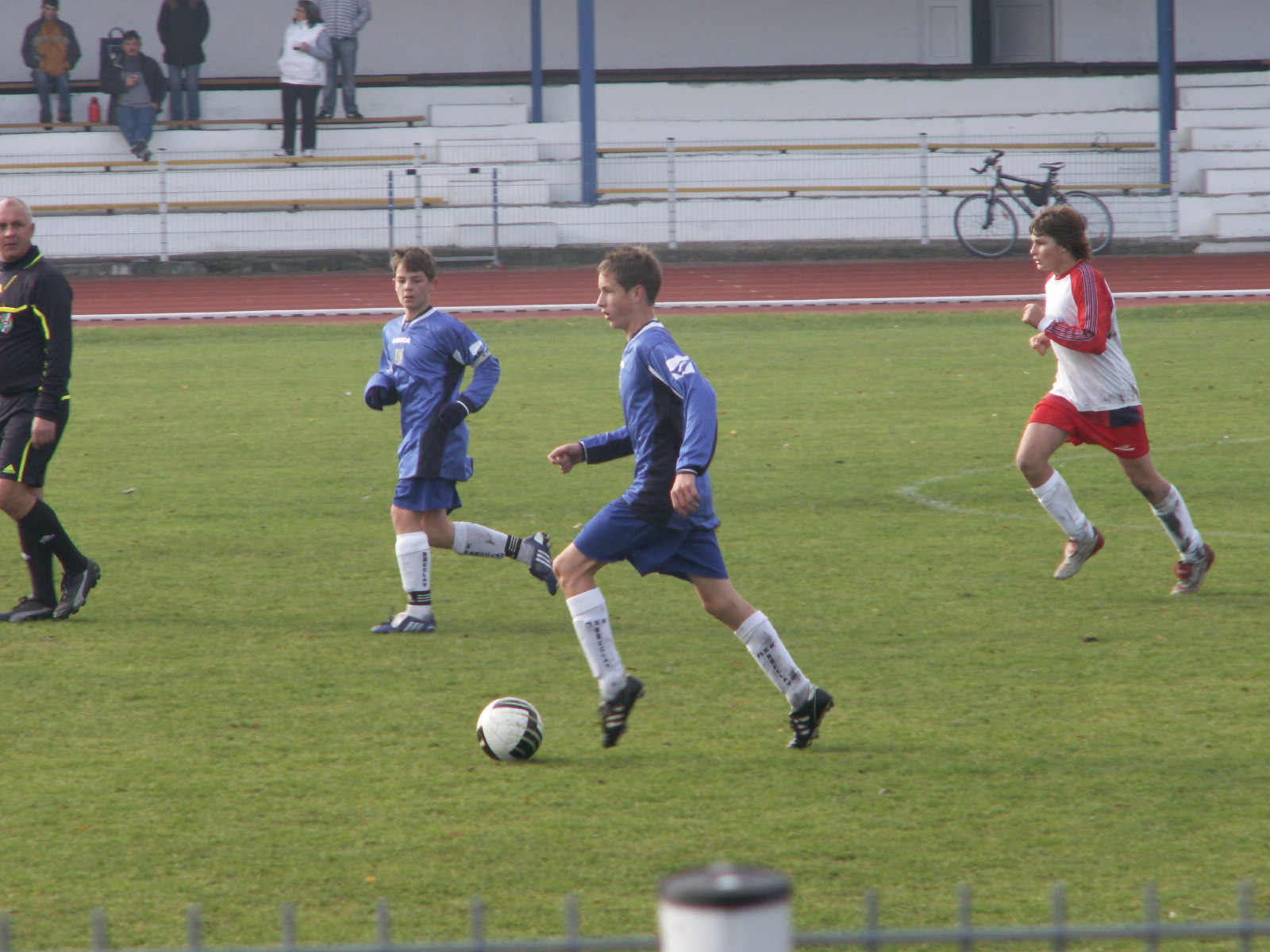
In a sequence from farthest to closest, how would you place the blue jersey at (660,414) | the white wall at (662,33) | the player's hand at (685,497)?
the white wall at (662,33)
the blue jersey at (660,414)
the player's hand at (685,497)

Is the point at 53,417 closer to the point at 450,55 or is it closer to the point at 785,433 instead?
the point at 785,433

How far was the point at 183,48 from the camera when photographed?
26891 mm

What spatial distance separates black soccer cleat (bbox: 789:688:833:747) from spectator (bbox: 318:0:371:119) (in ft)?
78.4

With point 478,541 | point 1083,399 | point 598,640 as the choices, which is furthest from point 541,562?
point 1083,399

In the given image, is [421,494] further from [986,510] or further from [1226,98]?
[1226,98]

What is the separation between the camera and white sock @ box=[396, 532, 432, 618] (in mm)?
6672

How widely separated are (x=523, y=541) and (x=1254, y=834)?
3.80m

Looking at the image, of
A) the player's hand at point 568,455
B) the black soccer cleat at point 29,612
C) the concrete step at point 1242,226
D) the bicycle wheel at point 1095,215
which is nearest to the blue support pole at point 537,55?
the bicycle wheel at point 1095,215

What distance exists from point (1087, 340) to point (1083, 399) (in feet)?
0.96

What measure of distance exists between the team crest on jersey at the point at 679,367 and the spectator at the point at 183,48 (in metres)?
24.1

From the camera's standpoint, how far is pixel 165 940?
3787mm

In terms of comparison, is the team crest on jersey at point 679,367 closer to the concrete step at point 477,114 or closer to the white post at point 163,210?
the white post at point 163,210

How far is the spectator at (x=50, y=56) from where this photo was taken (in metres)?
26.9

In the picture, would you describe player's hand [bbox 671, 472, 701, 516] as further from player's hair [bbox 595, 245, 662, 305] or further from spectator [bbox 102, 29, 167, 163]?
spectator [bbox 102, 29, 167, 163]
